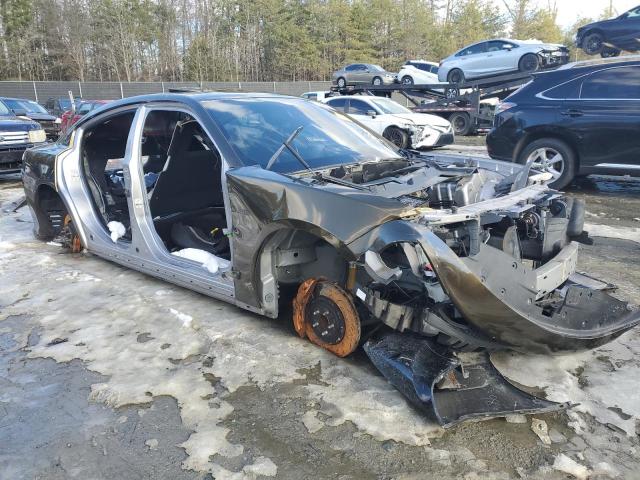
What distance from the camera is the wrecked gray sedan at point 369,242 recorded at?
2.44m

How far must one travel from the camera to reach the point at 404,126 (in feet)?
39.8

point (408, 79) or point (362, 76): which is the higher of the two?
point (362, 76)

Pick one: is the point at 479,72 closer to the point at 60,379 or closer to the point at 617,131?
the point at 617,131

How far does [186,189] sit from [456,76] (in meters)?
16.5

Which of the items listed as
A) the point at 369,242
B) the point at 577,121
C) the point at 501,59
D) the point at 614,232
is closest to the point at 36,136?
the point at 577,121

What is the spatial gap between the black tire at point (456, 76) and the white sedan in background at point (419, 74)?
2.05 m

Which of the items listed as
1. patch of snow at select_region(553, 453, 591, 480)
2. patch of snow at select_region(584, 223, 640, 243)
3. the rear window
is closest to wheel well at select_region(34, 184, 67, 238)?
patch of snow at select_region(553, 453, 591, 480)

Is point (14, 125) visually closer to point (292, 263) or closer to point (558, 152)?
point (292, 263)

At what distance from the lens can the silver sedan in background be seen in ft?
79.4

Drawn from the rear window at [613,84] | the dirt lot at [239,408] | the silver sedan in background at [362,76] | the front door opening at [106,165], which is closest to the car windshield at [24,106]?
the silver sedan in background at [362,76]

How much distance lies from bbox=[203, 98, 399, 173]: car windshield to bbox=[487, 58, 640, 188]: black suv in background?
13.0 feet

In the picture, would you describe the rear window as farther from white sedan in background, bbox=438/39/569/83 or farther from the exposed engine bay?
white sedan in background, bbox=438/39/569/83

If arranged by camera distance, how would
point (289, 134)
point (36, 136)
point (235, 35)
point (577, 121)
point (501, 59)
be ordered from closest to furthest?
1. point (289, 134)
2. point (577, 121)
3. point (36, 136)
4. point (501, 59)
5. point (235, 35)

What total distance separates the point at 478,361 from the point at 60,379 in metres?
2.42
